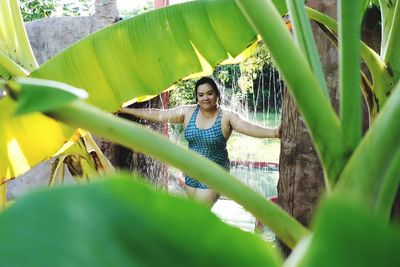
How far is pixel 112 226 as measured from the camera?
184mm

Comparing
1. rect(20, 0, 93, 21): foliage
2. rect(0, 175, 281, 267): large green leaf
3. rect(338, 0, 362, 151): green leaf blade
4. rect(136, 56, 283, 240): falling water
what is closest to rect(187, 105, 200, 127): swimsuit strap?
rect(136, 56, 283, 240): falling water

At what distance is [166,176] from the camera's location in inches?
127

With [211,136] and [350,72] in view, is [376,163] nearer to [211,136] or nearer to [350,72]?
[350,72]

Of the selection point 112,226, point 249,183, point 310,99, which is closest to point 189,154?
point 310,99

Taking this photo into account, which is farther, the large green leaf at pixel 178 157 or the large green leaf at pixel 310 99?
the large green leaf at pixel 310 99

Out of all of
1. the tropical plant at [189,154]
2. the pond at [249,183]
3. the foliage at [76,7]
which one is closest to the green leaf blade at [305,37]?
the tropical plant at [189,154]

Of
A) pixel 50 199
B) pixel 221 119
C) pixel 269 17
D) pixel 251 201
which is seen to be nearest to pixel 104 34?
pixel 269 17

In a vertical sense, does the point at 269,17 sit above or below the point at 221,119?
above

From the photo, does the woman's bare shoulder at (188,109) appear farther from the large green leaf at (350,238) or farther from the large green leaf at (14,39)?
the large green leaf at (350,238)

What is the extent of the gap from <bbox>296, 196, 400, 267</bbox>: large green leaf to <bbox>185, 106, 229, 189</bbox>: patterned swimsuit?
2.00 metres

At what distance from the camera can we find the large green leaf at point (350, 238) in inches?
6.3

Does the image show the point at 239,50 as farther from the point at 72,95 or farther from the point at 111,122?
the point at 72,95

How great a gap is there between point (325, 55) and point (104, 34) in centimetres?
46

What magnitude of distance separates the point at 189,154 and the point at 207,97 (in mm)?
1797
